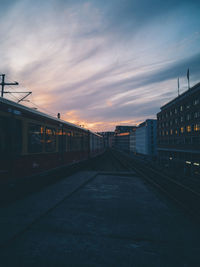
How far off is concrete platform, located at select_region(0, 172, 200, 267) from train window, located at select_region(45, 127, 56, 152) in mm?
3094

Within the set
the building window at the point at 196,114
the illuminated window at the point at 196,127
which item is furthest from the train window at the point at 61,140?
the building window at the point at 196,114

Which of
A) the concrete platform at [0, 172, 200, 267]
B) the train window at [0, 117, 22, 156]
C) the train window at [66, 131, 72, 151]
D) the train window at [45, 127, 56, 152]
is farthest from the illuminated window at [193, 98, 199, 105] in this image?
the train window at [0, 117, 22, 156]

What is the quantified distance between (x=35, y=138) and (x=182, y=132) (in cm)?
3663

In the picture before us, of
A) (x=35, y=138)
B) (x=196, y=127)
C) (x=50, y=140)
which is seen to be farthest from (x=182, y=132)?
(x=35, y=138)

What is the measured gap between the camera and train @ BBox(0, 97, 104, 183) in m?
6.02

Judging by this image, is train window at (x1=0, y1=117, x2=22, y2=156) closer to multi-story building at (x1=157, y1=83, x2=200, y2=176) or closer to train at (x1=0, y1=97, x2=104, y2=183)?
train at (x1=0, y1=97, x2=104, y2=183)

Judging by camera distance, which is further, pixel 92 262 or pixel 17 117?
pixel 17 117

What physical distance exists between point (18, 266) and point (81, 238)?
147 cm

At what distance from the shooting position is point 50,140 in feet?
30.8

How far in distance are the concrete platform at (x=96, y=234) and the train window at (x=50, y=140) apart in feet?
10.1

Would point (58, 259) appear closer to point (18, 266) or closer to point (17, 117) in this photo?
point (18, 266)

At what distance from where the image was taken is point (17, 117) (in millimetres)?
6672

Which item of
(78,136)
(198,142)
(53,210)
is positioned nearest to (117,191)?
(53,210)

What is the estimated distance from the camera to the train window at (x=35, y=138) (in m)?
7.42
